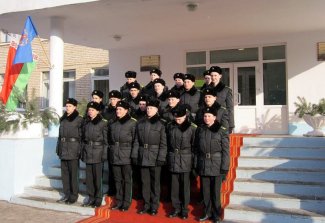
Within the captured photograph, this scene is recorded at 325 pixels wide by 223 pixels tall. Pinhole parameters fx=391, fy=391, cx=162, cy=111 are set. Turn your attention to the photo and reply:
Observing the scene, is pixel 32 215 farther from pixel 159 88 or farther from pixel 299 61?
pixel 299 61

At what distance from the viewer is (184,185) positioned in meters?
5.27

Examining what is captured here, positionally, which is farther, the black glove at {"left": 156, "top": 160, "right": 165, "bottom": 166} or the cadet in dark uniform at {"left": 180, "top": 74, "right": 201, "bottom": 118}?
the cadet in dark uniform at {"left": 180, "top": 74, "right": 201, "bottom": 118}

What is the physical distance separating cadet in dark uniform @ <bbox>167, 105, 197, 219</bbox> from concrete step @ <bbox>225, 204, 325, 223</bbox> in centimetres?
63

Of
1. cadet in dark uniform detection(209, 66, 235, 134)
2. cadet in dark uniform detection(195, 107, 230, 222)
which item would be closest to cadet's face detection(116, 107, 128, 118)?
cadet in dark uniform detection(195, 107, 230, 222)

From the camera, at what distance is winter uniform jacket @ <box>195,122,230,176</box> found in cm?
502

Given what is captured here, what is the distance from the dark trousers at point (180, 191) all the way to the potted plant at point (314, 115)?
377 cm

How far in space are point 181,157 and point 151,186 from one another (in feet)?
2.39

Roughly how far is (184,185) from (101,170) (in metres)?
1.45

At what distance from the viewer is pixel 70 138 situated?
619 cm

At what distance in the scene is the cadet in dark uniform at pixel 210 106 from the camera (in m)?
5.39

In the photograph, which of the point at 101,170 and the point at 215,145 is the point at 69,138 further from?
the point at 215,145

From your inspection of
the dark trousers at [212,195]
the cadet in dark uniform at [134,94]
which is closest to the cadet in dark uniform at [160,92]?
the cadet in dark uniform at [134,94]

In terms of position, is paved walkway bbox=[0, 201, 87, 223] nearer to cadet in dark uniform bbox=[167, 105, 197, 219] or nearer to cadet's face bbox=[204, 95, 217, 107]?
cadet in dark uniform bbox=[167, 105, 197, 219]

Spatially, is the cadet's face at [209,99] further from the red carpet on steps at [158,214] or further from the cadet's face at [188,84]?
the red carpet on steps at [158,214]
